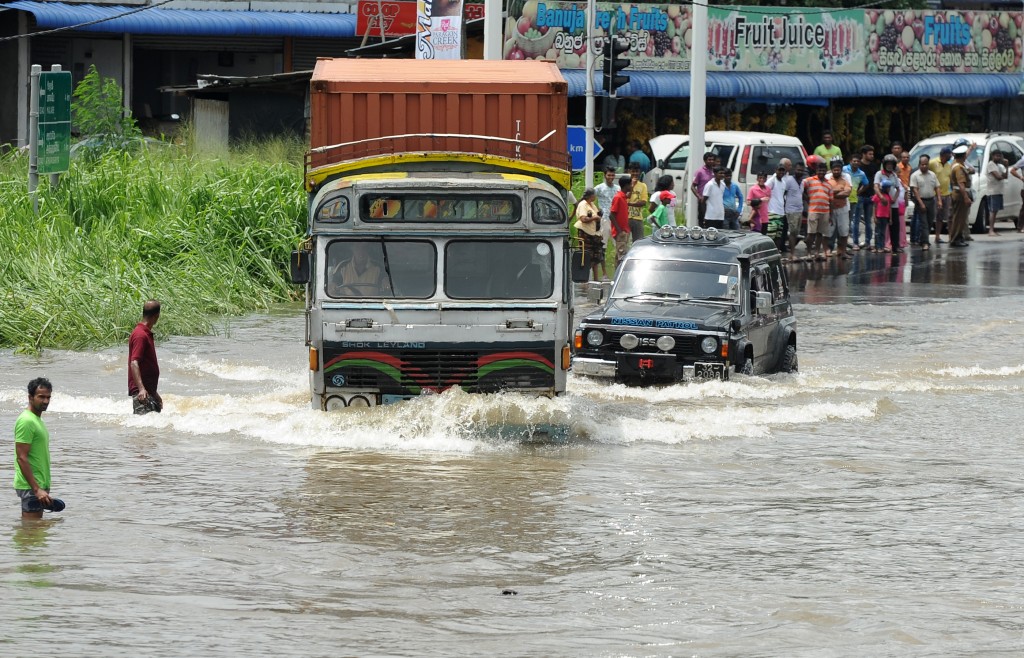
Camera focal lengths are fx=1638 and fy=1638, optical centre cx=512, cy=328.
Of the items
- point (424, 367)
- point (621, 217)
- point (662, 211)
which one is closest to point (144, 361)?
point (424, 367)

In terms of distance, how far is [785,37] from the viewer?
3975 centimetres

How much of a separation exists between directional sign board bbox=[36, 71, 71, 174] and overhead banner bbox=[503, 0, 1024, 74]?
12.9 m

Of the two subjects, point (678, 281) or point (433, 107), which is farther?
point (678, 281)

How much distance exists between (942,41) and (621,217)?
21.1 m

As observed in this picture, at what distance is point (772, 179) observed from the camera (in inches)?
1129

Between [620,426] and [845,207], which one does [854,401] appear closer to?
[620,426]

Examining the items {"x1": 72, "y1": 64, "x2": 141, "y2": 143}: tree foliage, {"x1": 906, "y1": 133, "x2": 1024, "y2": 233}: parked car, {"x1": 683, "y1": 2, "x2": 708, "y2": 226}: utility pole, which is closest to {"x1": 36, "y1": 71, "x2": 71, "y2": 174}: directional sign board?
{"x1": 72, "y1": 64, "x2": 141, "y2": 143}: tree foliage

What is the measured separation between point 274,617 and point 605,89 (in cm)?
1866

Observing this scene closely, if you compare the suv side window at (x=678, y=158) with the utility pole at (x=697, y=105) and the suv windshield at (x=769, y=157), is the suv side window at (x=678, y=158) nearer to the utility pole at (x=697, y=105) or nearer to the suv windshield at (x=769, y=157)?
the suv windshield at (x=769, y=157)

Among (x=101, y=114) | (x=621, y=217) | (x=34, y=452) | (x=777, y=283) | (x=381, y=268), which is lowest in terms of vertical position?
(x=34, y=452)

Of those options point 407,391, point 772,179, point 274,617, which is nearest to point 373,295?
point 407,391

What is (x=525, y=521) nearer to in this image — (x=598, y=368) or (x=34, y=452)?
(x=34, y=452)

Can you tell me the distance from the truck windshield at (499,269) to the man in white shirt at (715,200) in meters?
12.6

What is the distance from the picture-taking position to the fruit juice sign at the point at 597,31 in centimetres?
3519
